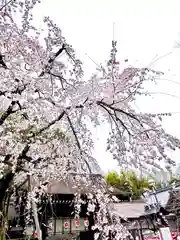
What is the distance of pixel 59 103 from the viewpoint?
2.97m

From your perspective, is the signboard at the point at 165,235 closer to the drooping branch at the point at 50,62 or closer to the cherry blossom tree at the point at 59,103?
the cherry blossom tree at the point at 59,103

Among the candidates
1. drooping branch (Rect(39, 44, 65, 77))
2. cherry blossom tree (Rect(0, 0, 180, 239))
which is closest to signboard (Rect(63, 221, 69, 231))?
cherry blossom tree (Rect(0, 0, 180, 239))

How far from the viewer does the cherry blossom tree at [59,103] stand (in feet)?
8.68

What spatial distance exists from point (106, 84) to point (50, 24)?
1.13 metres

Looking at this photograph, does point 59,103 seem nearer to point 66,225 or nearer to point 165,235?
point 165,235

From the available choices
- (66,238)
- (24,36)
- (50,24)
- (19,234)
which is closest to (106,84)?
(50,24)

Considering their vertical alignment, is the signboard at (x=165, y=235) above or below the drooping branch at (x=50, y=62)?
below

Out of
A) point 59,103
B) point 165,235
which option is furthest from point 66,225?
point 59,103

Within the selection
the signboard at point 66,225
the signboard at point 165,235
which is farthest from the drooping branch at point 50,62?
the signboard at point 66,225

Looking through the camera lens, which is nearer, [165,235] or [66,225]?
[165,235]

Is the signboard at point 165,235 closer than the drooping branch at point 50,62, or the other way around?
the drooping branch at point 50,62

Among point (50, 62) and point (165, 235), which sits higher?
point (50, 62)

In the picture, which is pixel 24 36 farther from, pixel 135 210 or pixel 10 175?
pixel 135 210

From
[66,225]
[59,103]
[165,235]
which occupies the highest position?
[59,103]
